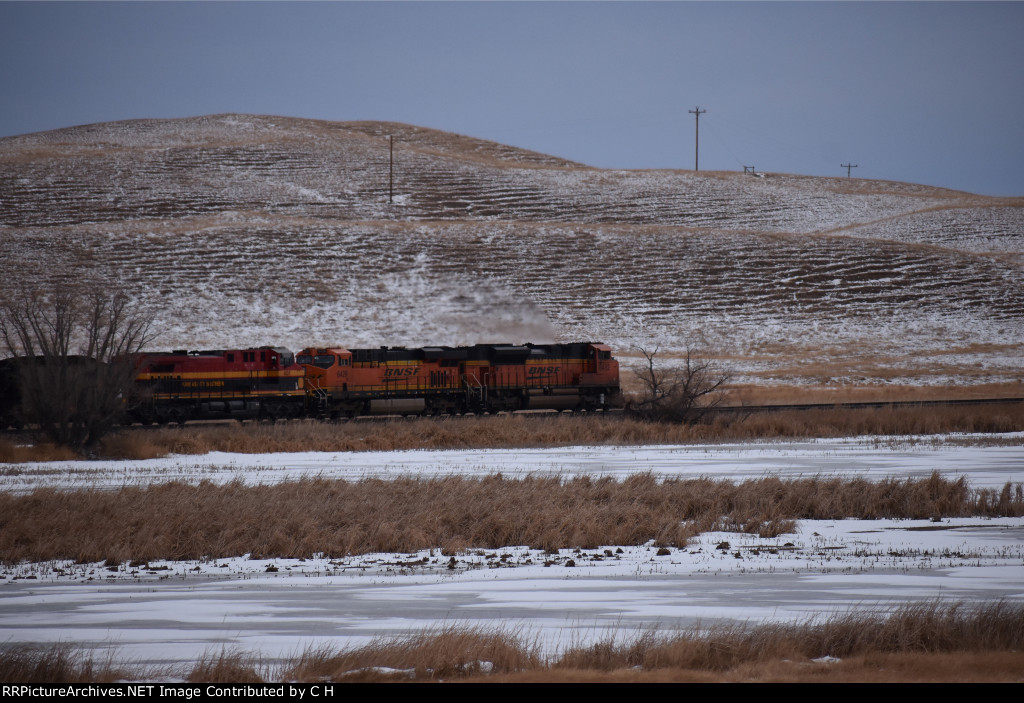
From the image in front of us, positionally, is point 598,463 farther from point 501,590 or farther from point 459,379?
point 459,379

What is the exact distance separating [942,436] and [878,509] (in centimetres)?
1447

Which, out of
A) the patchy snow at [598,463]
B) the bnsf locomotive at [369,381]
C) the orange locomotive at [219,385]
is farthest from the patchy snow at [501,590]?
the orange locomotive at [219,385]

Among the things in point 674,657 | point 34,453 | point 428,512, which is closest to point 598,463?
point 428,512

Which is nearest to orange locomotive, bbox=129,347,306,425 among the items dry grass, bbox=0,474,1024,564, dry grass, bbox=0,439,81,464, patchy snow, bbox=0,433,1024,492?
dry grass, bbox=0,439,81,464

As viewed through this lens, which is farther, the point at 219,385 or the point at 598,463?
the point at 219,385

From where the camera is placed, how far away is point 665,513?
15.9 metres

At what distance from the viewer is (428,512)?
1538 centimetres

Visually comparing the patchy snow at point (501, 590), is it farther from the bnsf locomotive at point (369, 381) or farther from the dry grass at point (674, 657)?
the bnsf locomotive at point (369, 381)

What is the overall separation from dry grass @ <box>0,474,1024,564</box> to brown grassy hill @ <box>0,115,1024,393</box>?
34.4 metres

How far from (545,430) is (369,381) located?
806cm

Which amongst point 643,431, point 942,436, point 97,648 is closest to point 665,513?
point 97,648

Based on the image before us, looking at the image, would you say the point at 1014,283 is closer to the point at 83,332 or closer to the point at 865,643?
the point at 83,332

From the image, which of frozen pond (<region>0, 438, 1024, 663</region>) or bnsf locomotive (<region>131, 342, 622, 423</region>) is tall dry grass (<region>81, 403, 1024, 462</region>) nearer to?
bnsf locomotive (<region>131, 342, 622, 423</region>)

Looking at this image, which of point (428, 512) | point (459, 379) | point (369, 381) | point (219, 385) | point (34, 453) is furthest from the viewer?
point (459, 379)
